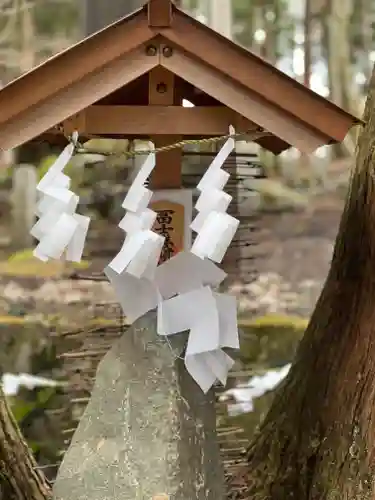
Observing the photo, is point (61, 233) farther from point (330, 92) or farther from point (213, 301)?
point (330, 92)

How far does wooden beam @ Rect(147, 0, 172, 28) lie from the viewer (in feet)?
2.79

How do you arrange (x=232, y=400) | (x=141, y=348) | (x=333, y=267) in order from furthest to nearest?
(x=232, y=400), (x=333, y=267), (x=141, y=348)

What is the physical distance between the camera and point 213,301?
979 mm

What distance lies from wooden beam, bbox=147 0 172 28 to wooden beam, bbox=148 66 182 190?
110mm

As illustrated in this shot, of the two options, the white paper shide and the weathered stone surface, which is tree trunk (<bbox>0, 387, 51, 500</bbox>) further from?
the white paper shide

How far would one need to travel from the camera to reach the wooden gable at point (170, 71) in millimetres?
854

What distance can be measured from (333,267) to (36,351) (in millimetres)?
709

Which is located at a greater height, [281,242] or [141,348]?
[281,242]

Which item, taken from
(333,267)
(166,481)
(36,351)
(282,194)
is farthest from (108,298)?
(166,481)

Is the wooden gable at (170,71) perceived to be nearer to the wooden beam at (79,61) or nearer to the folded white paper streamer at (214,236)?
the wooden beam at (79,61)

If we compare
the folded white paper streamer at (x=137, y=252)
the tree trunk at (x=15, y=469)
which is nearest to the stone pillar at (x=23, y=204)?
the tree trunk at (x=15, y=469)

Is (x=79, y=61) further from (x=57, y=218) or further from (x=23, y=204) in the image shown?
(x=23, y=204)

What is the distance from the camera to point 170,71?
36.4 inches

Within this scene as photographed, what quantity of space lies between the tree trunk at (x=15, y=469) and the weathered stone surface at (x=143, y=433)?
240mm
